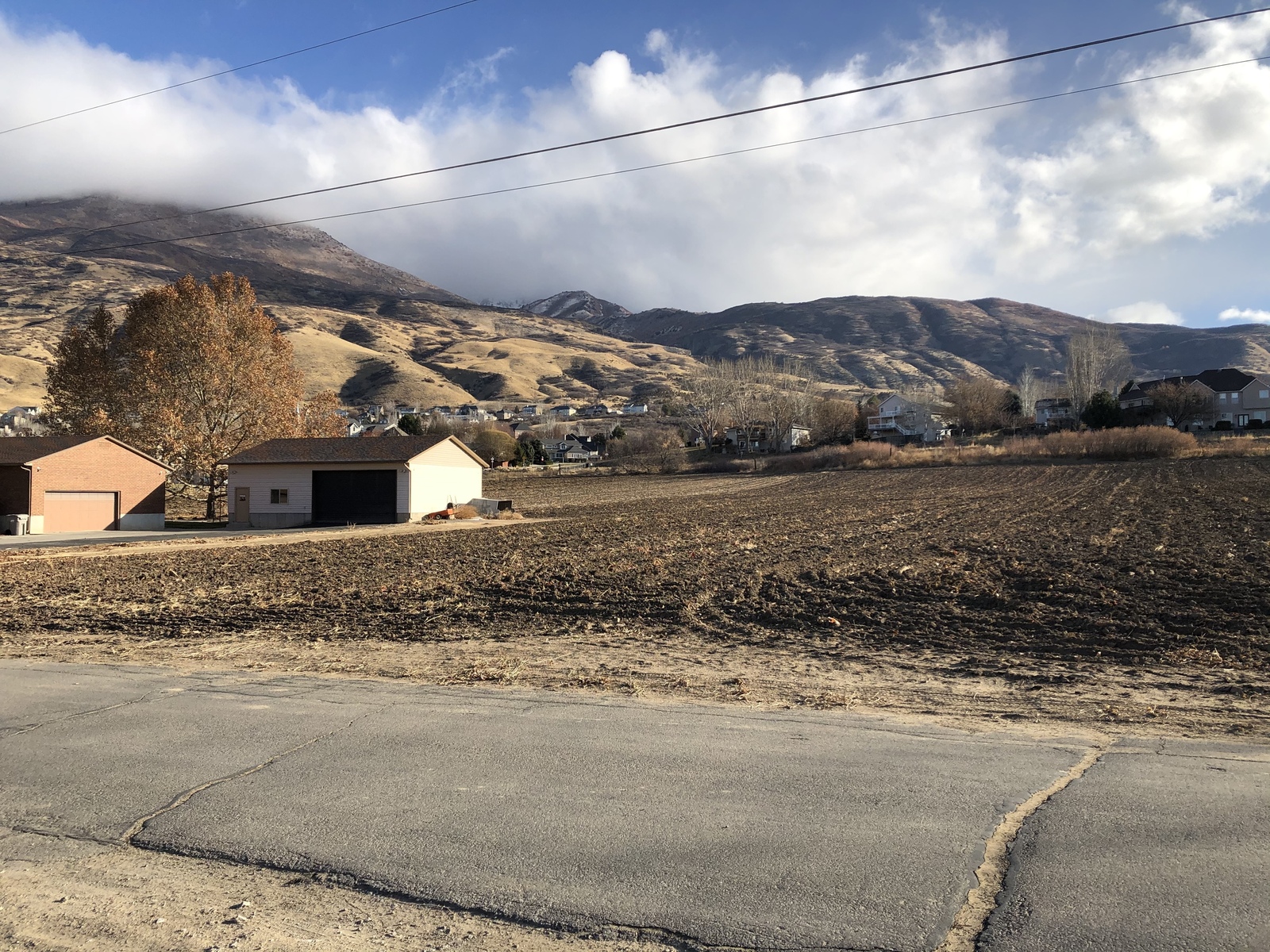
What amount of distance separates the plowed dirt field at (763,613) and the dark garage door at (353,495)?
1238cm

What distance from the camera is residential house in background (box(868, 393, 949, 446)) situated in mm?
117062

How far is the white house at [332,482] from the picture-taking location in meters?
39.8

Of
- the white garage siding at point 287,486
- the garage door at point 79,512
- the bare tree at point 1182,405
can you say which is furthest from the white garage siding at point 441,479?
the bare tree at point 1182,405

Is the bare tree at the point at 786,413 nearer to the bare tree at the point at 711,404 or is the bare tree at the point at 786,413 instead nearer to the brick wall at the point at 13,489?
the bare tree at the point at 711,404

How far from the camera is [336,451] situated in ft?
133

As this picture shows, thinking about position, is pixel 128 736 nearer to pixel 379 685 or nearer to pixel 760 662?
pixel 379 685

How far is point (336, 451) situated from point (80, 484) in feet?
37.4

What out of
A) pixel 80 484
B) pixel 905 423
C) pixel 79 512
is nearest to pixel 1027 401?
pixel 905 423

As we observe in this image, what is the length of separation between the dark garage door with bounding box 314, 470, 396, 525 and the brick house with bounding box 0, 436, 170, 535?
871 cm

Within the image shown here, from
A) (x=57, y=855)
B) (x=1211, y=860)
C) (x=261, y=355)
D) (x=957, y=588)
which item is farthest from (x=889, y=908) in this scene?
(x=261, y=355)

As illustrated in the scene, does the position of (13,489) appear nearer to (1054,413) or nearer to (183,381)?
(183,381)

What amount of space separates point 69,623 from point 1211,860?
50.7 feet

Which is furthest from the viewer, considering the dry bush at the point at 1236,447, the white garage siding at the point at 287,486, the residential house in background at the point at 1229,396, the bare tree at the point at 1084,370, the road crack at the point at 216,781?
the bare tree at the point at 1084,370

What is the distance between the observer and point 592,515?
3909 centimetres
